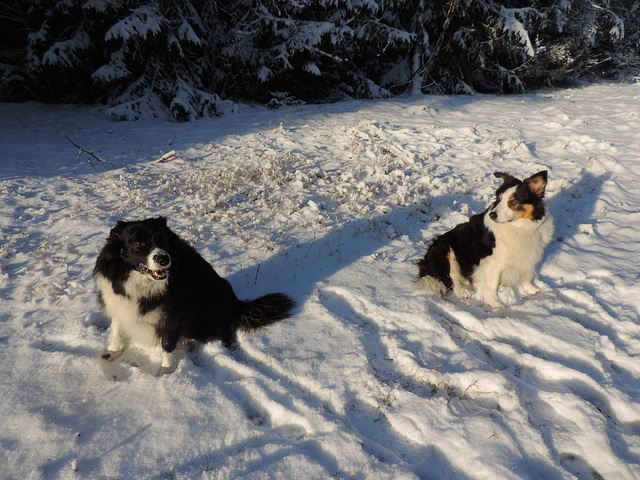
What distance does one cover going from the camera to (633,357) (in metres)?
3.16

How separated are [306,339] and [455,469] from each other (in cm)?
180

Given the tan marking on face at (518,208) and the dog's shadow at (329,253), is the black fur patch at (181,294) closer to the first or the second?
the dog's shadow at (329,253)

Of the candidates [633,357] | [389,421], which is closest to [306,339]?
[389,421]

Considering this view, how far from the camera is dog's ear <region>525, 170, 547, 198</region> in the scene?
371cm

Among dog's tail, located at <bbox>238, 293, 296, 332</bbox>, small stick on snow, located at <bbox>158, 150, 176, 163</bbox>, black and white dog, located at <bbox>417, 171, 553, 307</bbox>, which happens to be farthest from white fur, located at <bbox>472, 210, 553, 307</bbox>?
small stick on snow, located at <bbox>158, 150, 176, 163</bbox>

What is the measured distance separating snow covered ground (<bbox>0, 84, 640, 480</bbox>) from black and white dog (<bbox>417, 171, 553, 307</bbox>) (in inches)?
11.6

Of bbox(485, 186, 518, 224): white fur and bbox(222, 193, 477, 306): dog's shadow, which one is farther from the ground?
bbox(485, 186, 518, 224): white fur

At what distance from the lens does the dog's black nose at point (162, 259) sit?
281 cm

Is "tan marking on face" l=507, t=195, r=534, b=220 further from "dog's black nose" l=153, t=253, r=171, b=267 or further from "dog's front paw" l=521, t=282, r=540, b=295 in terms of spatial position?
"dog's black nose" l=153, t=253, r=171, b=267

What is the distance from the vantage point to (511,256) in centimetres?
404

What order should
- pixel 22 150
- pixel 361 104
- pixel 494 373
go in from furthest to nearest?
pixel 361 104 < pixel 22 150 < pixel 494 373

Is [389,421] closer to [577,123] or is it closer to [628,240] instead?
[628,240]

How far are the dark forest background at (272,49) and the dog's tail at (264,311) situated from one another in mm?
10045

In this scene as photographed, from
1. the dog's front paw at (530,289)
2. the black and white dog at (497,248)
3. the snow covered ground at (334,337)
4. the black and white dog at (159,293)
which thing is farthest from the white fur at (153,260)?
the dog's front paw at (530,289)
